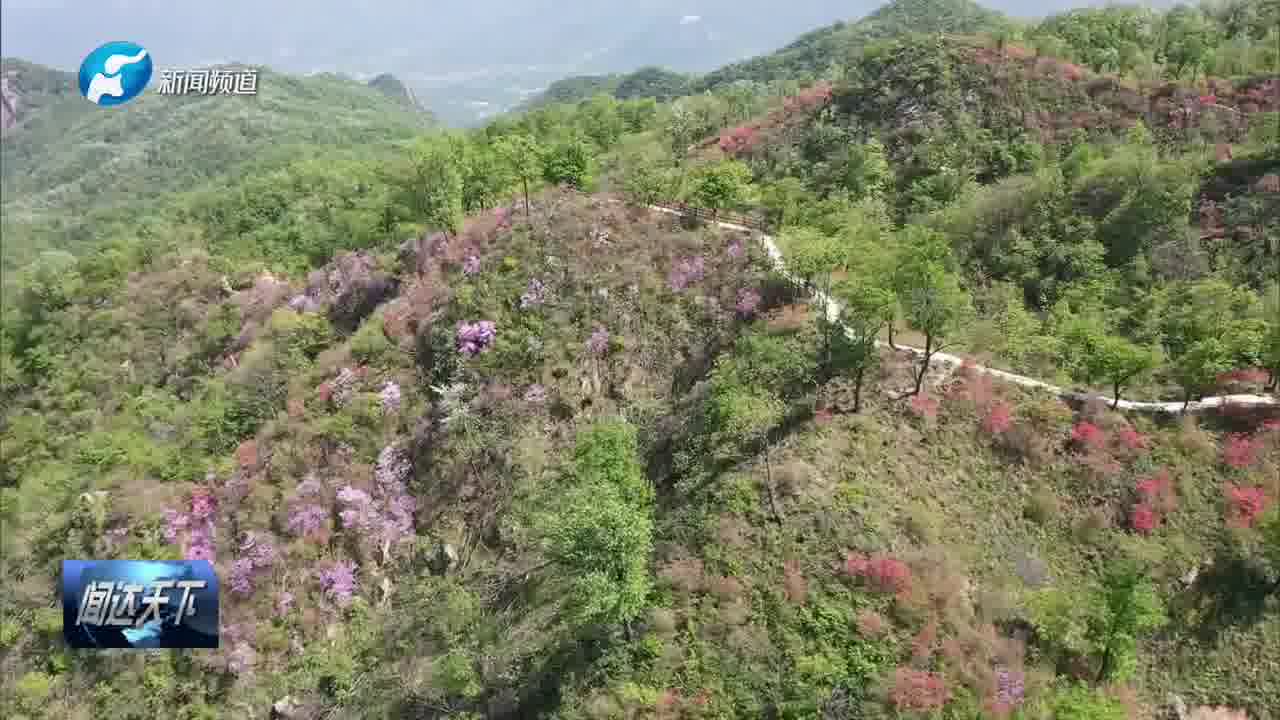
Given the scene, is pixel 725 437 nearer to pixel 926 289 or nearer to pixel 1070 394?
pixel 926 289

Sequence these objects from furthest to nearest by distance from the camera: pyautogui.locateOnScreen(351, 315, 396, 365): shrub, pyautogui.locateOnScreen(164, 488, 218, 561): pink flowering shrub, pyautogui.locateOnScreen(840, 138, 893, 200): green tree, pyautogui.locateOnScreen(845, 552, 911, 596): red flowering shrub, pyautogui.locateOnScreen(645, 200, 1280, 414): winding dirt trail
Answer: pyautogui.locateOnScreen(840, 138, 893, 200): green tree → pyautogui.locateOnScreen(351, 315, 396, 365): shrub → pyautogui.locateOnScreen(164, 488, 218, 561): pink flowering shrub → pyautogui.locateOnScreen(645, 200, 1280, 414): winding dirt trail → pyautogui.locateOnScreen(845, 552, 911, 596): red flowering shrub

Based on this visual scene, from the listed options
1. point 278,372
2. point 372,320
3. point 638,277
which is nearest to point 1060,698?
point 638,277

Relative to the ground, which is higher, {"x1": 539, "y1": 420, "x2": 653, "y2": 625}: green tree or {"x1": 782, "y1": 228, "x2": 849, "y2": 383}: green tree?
{"x1": 782, "y1": 228, "x2": 849, "y2": 383}: green tree

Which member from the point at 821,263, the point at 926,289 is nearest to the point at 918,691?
the point at 926,289

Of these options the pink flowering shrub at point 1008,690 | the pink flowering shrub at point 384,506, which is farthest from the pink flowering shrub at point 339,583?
the pink flowering shrub at point 1008,690

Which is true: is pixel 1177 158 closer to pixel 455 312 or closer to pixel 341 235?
pixel 455 312

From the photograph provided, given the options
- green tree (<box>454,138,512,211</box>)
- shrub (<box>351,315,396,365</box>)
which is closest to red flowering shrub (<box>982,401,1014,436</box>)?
shrub (<box>351,315,396,365</box>)

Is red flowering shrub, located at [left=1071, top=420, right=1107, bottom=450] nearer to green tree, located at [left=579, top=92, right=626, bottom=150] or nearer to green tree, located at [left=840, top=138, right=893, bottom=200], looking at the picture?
green tree, located at [left=840, top=138, right=893, bottom=200]
